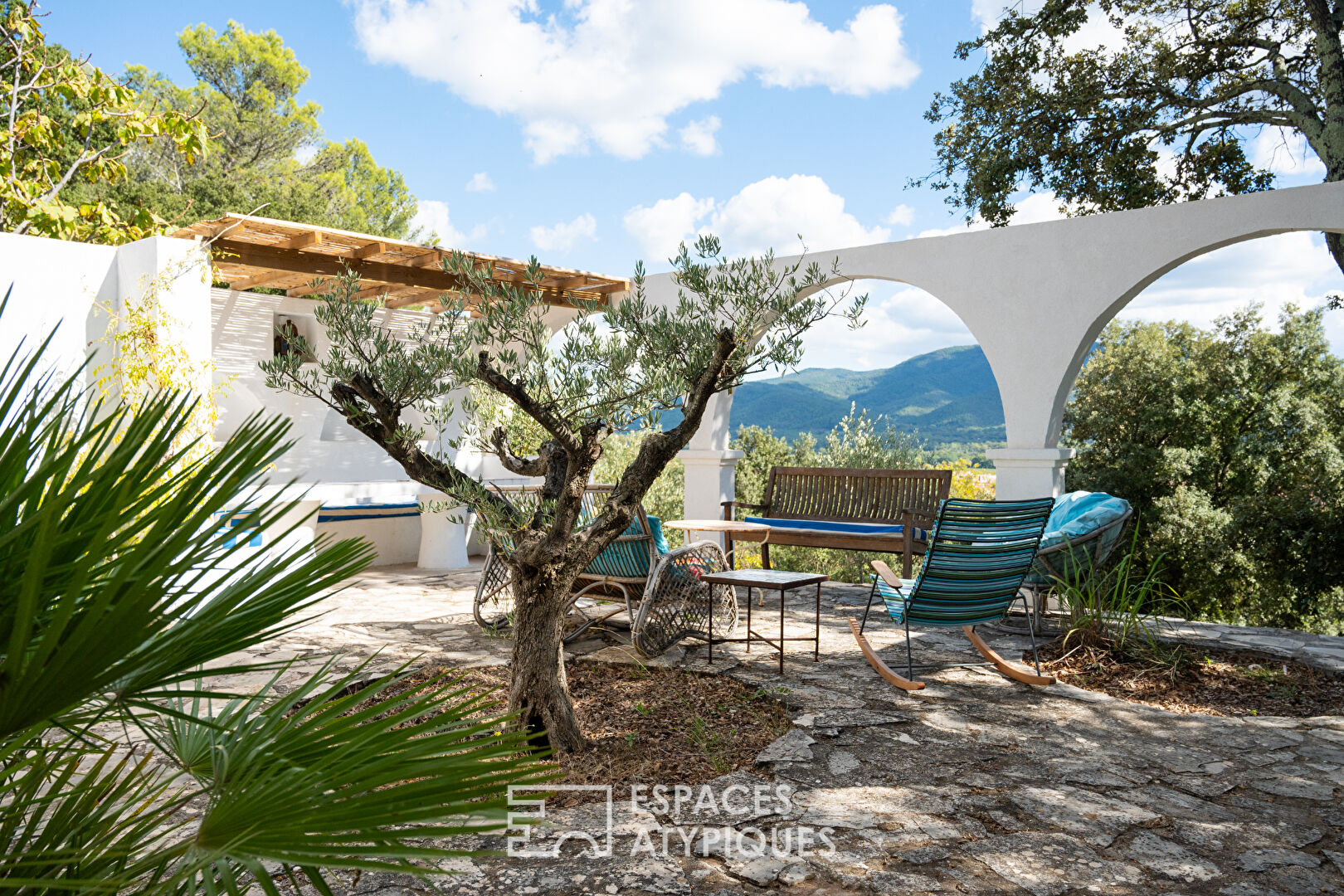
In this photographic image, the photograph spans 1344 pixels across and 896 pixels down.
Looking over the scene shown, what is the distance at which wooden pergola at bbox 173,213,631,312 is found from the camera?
620 centimetres

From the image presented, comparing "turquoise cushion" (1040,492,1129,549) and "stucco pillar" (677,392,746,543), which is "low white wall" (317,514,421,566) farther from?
"turquoise cushion" (1040,492,1129,549)

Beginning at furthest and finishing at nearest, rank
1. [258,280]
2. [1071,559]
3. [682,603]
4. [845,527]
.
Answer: [258,280]
[845,527]
[1071,559]
[682,603]

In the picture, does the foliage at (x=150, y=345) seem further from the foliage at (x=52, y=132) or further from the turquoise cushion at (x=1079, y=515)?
the turquoise cushion at (x=1079, y=515)

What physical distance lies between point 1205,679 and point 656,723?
110 inches

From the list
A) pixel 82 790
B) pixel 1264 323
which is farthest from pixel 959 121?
pixel 82 790

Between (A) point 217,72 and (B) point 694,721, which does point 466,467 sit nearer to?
(B) point 694,721

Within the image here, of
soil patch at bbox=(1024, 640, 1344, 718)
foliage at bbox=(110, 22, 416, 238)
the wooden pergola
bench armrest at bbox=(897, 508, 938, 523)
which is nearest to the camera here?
soil patch at bbox=(1024, 640, 1344, 718)

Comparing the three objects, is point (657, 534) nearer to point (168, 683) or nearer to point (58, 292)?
point (168, 683)

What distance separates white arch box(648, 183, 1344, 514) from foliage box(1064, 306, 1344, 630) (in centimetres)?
408

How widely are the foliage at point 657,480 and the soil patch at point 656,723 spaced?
510 centimetres

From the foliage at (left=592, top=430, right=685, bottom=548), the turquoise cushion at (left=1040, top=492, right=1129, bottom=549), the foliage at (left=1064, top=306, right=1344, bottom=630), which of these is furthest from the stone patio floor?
the foliage at (left=1064, top=306, right=1344, bottom=630)

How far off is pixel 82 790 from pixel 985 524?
3.93 meters

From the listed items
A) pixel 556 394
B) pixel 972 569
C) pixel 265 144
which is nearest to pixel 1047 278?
pixel 972 569

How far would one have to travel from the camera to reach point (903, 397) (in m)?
44.7
